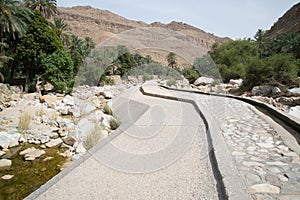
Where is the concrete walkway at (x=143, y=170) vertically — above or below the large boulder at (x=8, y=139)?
above

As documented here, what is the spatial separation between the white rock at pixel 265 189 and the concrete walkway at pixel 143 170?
436 mm

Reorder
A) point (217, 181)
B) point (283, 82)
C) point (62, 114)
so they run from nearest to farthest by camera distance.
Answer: point (217, 181)
point (62, 114)
point (283, 82)

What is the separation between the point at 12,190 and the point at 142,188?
2791 mm

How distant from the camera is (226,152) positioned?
134 inches

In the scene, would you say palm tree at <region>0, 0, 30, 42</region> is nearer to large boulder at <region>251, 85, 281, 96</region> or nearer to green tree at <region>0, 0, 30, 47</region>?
green tree at <region>0, 0, 30, 47</region>

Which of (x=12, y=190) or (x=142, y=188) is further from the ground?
(x=142, y=188)

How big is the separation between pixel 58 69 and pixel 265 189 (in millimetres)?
19168

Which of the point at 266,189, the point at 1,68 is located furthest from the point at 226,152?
the point at 1,68

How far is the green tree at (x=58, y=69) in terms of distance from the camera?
18.3 meters

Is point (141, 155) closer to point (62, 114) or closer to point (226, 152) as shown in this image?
point (226, 152)

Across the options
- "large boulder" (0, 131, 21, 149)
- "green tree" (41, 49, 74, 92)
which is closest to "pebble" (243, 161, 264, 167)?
"large boulder" (0, 131, 21, 149)

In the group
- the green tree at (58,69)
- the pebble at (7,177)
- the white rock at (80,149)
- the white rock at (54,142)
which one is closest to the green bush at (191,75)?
the green tree at (58,69)

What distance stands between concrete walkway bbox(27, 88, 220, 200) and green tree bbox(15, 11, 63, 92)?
17509mm

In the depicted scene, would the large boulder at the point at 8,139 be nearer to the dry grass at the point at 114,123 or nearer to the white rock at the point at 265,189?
the dry grass at the point at 114,123
